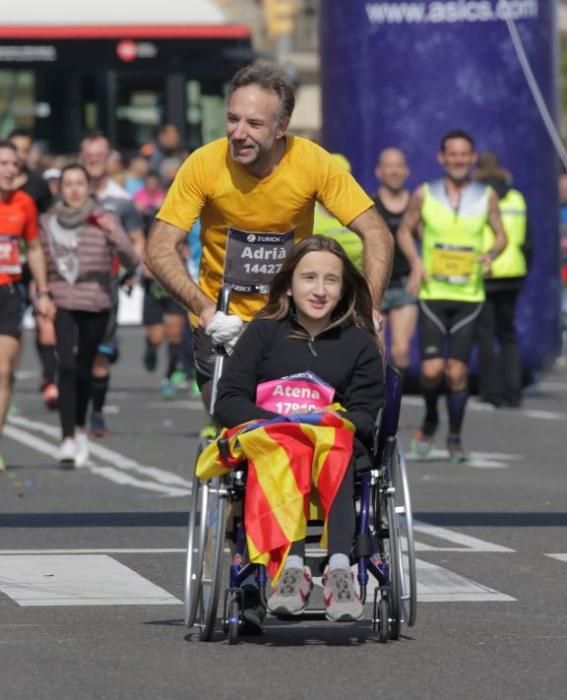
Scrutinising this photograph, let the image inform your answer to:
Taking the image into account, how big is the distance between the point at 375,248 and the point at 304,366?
99 cm

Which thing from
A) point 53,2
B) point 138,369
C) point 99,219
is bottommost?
point 138,369

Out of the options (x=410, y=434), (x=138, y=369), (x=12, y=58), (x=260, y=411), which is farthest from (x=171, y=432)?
(x=12, y=58)

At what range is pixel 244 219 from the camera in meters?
8.81

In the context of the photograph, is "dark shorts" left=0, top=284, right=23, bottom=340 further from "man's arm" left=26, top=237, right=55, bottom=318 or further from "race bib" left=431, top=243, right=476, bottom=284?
"race bib" left=431, top=243, right=476, bottom=284

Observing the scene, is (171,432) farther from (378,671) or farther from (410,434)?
(378,671)

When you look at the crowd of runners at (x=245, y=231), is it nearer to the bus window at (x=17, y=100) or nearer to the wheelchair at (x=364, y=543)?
the wheelchair at (x=364, y=543)

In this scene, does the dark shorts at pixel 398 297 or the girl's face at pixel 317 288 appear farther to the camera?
the dark shorts at pixel 398 297

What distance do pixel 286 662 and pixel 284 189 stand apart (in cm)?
210

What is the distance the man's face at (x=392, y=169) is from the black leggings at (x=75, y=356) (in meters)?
2.28

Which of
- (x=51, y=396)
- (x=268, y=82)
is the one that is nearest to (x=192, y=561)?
(x=268, y=82)

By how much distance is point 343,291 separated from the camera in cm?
793

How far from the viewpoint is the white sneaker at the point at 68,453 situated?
14352 mm

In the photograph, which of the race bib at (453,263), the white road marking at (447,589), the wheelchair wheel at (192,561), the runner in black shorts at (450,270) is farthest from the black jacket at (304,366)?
the race bib at (453,263)

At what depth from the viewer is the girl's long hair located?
790cm
